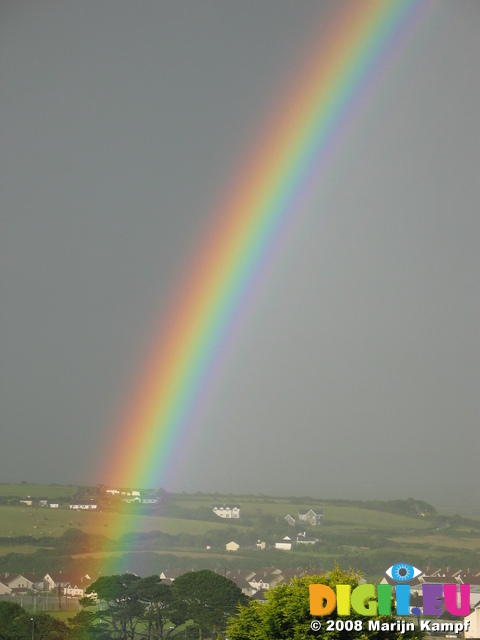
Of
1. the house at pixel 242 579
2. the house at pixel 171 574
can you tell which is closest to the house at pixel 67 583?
the house at pixel 171 574

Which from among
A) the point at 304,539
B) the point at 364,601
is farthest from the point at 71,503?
the point at 364,601

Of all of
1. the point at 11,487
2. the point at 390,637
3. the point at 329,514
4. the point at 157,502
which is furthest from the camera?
the point at 157,502

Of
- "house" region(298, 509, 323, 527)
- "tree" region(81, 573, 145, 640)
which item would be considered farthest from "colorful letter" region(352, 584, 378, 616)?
"house" region(298, 509, 323, 527)

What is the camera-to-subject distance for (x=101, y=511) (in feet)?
361

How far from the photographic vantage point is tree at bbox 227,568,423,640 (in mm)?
22047

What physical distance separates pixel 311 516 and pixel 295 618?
88.9 meters

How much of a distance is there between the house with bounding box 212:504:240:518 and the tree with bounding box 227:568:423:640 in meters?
87.7

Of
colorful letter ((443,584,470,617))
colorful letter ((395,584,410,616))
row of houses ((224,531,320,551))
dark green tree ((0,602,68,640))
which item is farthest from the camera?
row of houses ((224,531,320,551))

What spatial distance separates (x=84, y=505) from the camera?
355 ft

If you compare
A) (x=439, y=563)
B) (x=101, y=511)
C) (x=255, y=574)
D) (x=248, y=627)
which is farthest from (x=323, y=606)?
(x=101, y=511)

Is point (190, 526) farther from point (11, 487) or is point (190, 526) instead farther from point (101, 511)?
point (11, 487)

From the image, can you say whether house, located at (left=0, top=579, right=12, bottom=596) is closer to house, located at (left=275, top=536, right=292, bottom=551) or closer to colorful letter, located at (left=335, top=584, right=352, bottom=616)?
house, located at (left=275, top=536, right=292, bottom=551)

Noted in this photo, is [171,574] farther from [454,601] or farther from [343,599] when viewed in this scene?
[343,599]

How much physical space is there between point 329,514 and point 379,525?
6456 millimetres
